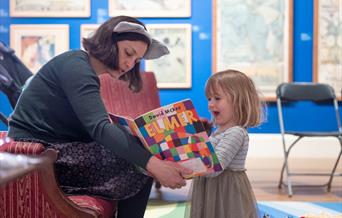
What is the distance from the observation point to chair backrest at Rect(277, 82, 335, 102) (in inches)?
189

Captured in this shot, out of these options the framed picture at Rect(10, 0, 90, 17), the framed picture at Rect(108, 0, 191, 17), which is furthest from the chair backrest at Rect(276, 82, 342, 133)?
the framed picture at Rect(10, 0, 90, 17)

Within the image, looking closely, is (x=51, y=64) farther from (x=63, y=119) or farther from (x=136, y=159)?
(x=136, y=159)

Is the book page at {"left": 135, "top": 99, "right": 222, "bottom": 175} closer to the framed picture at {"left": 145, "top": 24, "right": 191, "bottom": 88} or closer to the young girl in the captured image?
the young girl

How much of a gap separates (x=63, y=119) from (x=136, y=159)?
0.39m

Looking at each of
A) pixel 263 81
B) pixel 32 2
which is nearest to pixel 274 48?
pixel 263 81

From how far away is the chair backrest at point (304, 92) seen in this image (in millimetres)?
4793

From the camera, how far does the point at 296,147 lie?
18.8ft

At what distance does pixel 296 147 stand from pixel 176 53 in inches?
66.8

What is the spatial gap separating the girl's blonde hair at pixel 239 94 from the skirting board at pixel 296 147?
12.0 ft

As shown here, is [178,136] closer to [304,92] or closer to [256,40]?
[304,92]

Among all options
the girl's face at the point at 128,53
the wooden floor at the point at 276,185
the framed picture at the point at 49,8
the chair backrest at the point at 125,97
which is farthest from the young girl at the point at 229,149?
the framed picture at the point at 49,8

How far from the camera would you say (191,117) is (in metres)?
1.65

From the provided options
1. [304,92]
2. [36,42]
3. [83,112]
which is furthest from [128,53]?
[36,42]

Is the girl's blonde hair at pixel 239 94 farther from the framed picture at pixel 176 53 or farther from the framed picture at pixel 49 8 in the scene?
the framed picture at pixel 49 8
